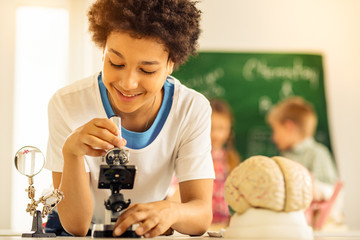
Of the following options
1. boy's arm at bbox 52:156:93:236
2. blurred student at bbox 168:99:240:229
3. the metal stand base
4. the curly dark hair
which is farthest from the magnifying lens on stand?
blurred student at bbox 168:99:240:229

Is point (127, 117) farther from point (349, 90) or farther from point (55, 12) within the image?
point (349, 90)

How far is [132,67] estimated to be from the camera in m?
1.15

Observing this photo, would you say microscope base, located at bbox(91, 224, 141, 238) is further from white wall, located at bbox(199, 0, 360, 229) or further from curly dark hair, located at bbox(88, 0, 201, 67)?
white wall, located at bbox(199, 0, 360, 229)

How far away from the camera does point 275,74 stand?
3.60 m

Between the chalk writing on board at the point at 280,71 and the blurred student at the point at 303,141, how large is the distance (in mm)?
163

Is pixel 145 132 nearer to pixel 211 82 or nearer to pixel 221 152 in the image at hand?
pixel 221 152

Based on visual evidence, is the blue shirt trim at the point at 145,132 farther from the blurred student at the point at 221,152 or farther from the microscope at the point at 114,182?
the blurred student at the point at 221,152

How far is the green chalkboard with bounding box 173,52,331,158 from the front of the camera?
3521 mm

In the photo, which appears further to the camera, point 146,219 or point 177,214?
point 177,214

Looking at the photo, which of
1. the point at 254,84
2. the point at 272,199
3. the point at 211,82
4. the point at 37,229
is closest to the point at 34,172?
the point at 37,229

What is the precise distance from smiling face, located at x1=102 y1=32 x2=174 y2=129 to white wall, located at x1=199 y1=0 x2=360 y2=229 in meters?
2.37

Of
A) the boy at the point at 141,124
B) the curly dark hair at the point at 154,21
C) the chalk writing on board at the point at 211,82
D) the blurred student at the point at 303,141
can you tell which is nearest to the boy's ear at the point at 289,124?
the blurred student at the point at 303,141

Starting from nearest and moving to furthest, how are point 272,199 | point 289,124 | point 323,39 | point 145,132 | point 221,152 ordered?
1. point 272,199
2. point 145,132
3. point 221,152
4. point 289,124
5. point 323,39

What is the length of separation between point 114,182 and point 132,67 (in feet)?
0.95
